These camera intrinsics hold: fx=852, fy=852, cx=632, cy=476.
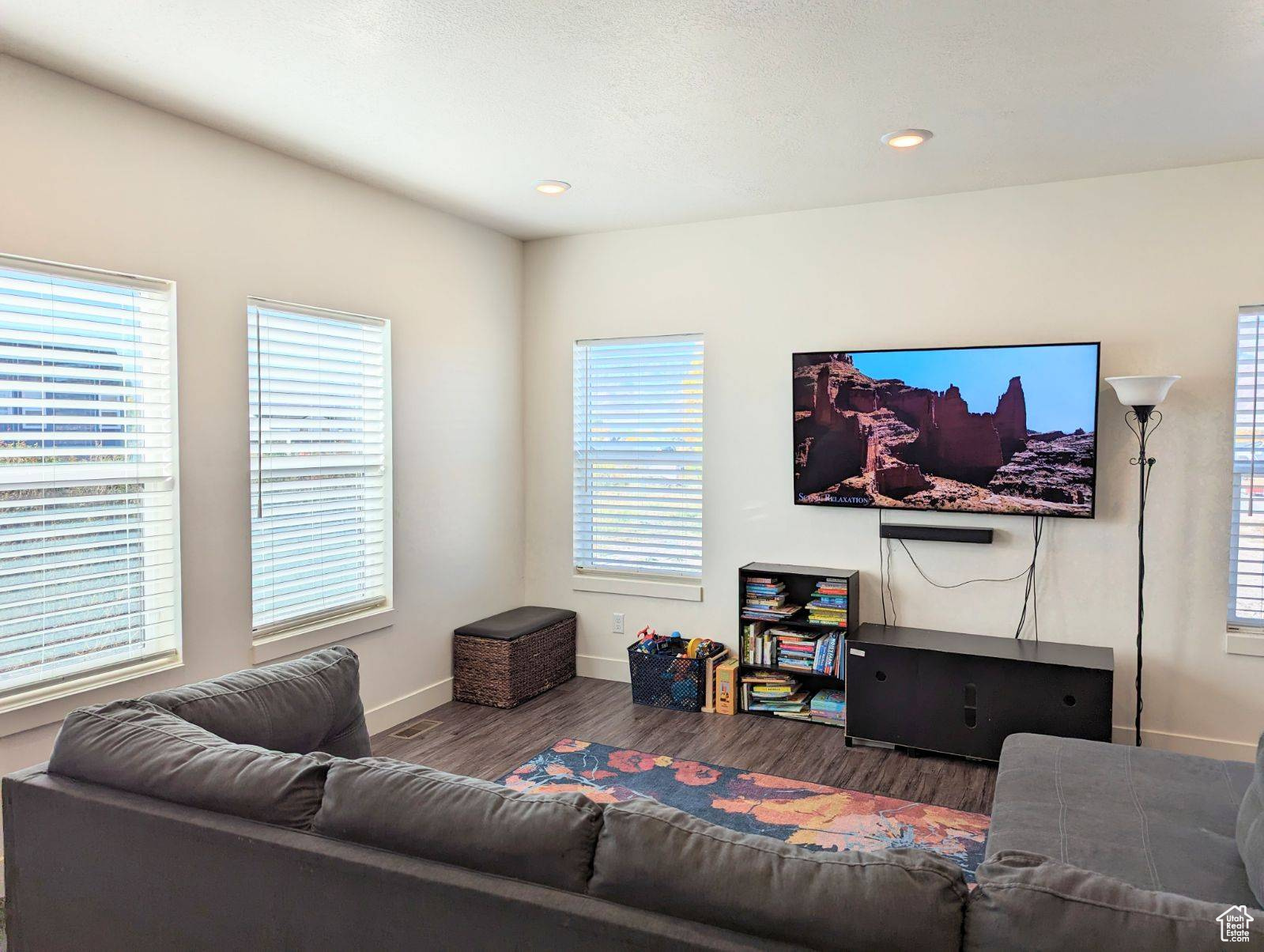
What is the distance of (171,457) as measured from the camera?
329 centimetres

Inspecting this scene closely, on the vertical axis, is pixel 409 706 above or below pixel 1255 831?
below

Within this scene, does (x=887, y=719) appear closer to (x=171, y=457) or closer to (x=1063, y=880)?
(x=1063, y=880)

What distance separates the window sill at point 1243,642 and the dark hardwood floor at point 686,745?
118 centimetres

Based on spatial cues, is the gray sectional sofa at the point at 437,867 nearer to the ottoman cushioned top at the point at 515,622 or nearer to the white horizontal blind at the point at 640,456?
the ottoman cushioned top at the point at 515,622

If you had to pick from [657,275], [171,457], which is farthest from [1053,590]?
[171,457]

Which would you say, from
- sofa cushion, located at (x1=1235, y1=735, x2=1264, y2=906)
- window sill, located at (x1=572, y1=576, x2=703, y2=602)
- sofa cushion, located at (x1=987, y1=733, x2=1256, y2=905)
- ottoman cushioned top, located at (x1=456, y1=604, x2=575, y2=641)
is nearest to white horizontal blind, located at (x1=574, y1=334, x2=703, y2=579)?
window sill, located at (x1=572, y1=576, x2=703, y2=602)

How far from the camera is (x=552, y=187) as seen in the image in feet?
13.6

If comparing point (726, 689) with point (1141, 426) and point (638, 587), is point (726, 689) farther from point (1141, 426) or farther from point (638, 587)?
point (1141, 426)

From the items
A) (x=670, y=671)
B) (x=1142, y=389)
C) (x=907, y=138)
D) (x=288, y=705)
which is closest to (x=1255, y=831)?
(x=1142, y=389)

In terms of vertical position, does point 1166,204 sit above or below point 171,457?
above

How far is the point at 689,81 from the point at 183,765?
254cm

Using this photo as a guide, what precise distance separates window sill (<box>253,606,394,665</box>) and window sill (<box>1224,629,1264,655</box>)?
3.94 m

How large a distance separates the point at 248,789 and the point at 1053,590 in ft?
12.2

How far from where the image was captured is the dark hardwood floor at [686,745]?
3.69 m
